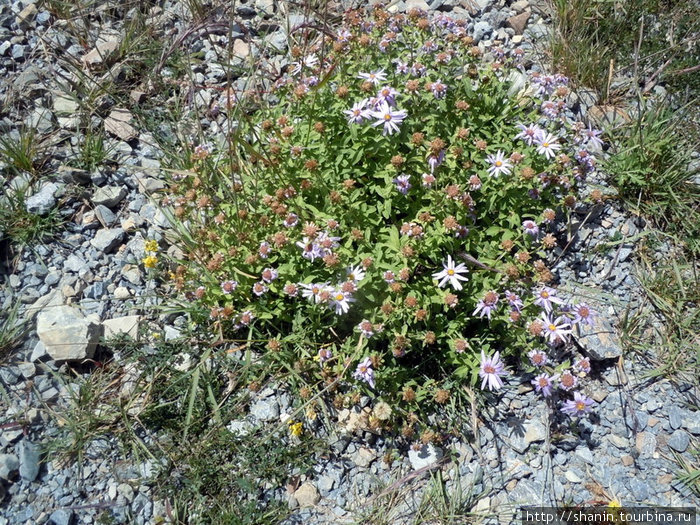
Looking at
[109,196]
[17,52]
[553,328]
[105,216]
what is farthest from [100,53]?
[553,328]

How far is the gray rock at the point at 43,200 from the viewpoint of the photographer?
4.34m

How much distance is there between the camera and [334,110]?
3.81 m

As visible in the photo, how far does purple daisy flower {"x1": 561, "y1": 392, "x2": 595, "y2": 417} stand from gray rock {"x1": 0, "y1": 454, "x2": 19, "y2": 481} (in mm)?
3238

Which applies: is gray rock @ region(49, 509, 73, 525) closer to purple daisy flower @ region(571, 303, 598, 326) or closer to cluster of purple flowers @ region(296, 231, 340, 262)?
cluster of purple flowers @ region(296, 231, 340, 262)

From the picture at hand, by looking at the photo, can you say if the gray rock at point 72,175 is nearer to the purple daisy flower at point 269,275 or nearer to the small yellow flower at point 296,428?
the purple daisy flower at point 269,275

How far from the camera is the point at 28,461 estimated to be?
3430 mm

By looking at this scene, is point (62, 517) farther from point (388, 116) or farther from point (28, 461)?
point (388, 116)

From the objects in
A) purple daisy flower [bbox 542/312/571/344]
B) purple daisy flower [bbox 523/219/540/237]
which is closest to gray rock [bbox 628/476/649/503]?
purple daisy flower [bbox 542/312/571/344]

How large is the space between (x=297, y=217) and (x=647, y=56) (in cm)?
347

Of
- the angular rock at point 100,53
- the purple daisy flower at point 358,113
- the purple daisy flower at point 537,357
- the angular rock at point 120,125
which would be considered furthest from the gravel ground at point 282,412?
the purple daisy flower at point 358,113

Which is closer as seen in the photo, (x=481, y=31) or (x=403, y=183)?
(x=403, y=183)

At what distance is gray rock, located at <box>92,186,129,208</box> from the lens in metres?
4.50

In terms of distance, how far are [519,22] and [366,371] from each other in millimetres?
3750

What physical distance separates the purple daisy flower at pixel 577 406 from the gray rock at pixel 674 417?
47cm
